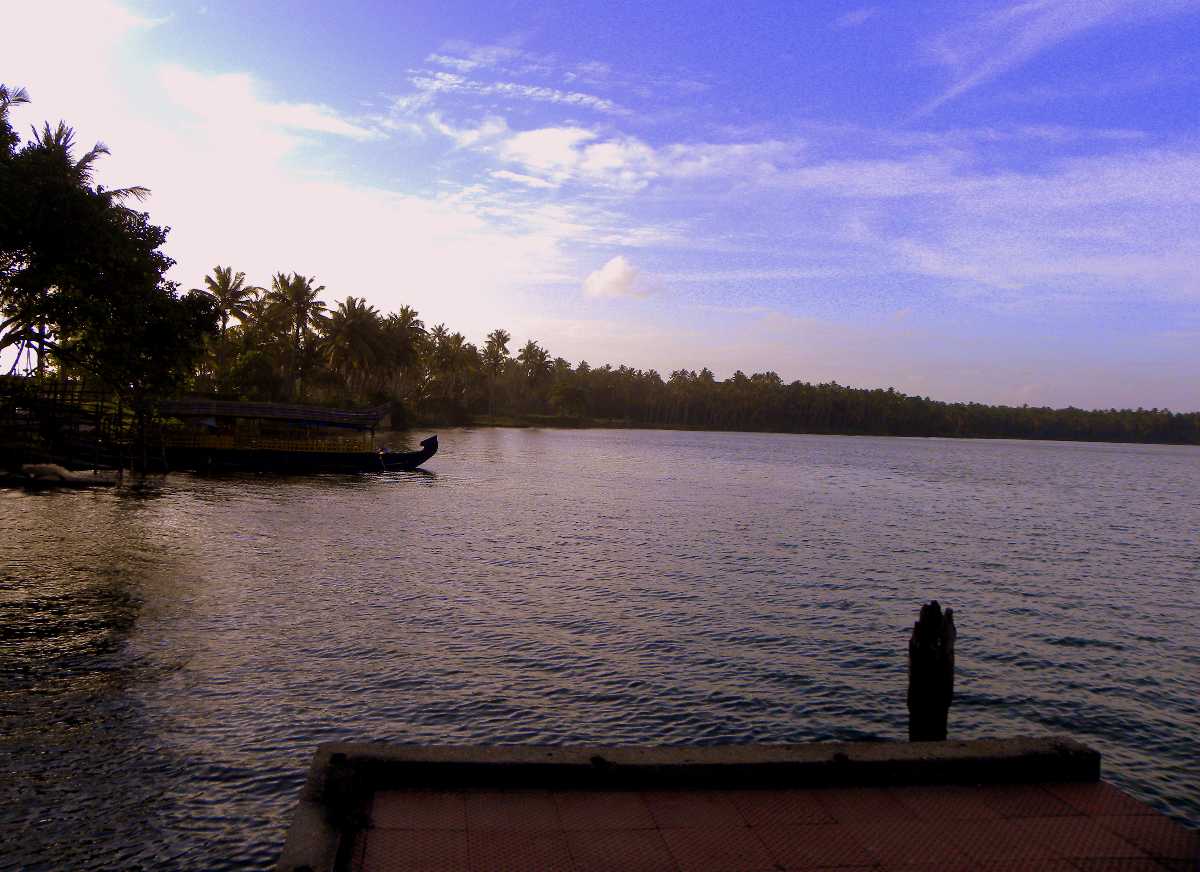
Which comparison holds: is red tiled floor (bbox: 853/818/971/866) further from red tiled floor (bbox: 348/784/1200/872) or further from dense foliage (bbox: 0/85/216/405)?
dense foliage (bbox: 0/85/216/405)

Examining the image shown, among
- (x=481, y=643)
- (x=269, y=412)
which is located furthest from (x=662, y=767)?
(x=269, y=412)

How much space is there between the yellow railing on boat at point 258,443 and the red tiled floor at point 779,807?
55.2m

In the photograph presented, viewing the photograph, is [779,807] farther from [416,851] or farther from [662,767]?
[416,851]

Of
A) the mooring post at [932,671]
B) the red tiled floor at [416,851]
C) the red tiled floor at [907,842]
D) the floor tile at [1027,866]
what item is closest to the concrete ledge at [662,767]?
the red tiled floor at [416,851]

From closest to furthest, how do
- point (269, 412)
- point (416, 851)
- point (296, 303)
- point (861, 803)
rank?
point (416, 851) < point (861, 803) < point (269, 412) < point (296, 303)

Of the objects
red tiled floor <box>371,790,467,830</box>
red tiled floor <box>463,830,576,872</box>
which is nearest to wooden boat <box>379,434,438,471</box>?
red tiled floor <box>371,790,467,830</box>

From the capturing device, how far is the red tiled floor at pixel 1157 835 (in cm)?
683

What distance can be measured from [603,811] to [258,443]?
57.3 metres

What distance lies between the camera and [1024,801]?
304 inches

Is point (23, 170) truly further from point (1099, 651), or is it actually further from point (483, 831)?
point (1099, 651)

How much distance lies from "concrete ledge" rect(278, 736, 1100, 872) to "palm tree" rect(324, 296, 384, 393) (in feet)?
314

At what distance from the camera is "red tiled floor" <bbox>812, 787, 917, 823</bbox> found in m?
7.30

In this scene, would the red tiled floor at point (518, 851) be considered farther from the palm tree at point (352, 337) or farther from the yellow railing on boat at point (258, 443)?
the palm tree at point (352, 337)

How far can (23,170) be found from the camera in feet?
71.3
